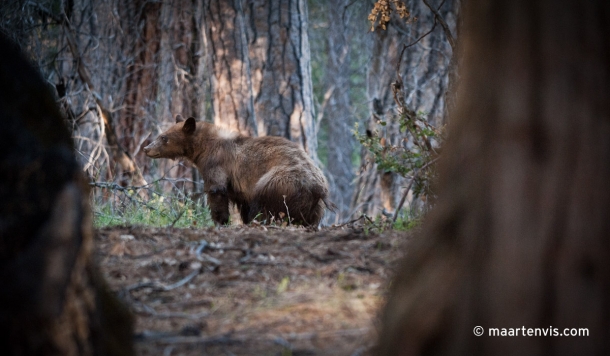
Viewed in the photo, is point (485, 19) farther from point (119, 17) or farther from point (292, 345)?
point (119, 17)

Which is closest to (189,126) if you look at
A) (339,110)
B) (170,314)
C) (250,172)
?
(250,172)

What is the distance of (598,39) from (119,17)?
1154 cm

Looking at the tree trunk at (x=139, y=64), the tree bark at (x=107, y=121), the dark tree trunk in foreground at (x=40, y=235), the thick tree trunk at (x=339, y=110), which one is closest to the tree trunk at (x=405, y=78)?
the tree bark at (x=107, y=121)

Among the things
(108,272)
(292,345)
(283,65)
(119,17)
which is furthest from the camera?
(119,17)

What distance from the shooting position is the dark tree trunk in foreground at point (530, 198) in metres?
2.08

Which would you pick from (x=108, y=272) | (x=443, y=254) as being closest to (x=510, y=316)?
(x=443, y=254)

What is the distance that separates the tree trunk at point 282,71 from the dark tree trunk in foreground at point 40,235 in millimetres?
8450

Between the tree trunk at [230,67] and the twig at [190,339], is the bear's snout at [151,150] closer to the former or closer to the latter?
the tree trunk at [230,67]

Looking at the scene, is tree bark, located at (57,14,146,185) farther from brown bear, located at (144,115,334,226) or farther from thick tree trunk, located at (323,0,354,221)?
thick tree trunk, located at (323,0,354,221)

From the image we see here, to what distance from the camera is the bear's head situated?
9047mm

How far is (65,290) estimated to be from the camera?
6.80ft

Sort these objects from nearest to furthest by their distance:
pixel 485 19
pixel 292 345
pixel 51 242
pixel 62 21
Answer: pixel 51 242, pixel 485 19, pixel 292 345, pixel 62 21

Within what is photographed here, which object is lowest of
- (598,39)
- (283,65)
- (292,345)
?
(292,345)

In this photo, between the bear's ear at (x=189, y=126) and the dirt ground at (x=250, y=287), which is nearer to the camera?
the dirt ground at (x=250, y=287)
